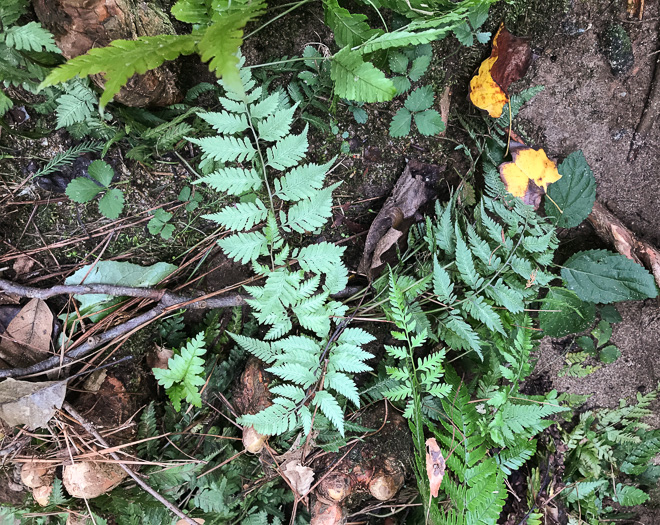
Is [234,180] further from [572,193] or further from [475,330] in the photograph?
[572,193]

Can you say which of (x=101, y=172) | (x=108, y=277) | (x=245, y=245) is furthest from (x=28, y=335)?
(x=245, y=245)

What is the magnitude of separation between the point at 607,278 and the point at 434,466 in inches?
A: 64.4

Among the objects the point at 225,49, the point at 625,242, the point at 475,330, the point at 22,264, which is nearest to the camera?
the point at 225,49

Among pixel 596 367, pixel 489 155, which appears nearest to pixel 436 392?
pixel 489 155

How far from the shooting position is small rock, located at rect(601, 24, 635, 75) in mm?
2852

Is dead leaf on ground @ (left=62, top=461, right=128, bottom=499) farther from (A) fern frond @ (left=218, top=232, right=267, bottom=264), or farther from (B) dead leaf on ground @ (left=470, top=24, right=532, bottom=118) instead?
(B) dead leaf on ground @ (left=470, top=24, right=532, bottom=118)

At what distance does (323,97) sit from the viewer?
2.48 metres

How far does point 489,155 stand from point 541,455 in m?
2.23

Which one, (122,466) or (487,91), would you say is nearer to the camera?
(122,466)

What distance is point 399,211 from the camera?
8.64 ft

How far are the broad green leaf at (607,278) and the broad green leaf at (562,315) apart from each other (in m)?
0.10

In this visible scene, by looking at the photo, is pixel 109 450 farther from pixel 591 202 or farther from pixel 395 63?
pixel 591 202

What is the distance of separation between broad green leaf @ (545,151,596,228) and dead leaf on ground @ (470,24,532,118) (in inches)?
24.2

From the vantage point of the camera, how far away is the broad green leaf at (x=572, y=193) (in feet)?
8.71
